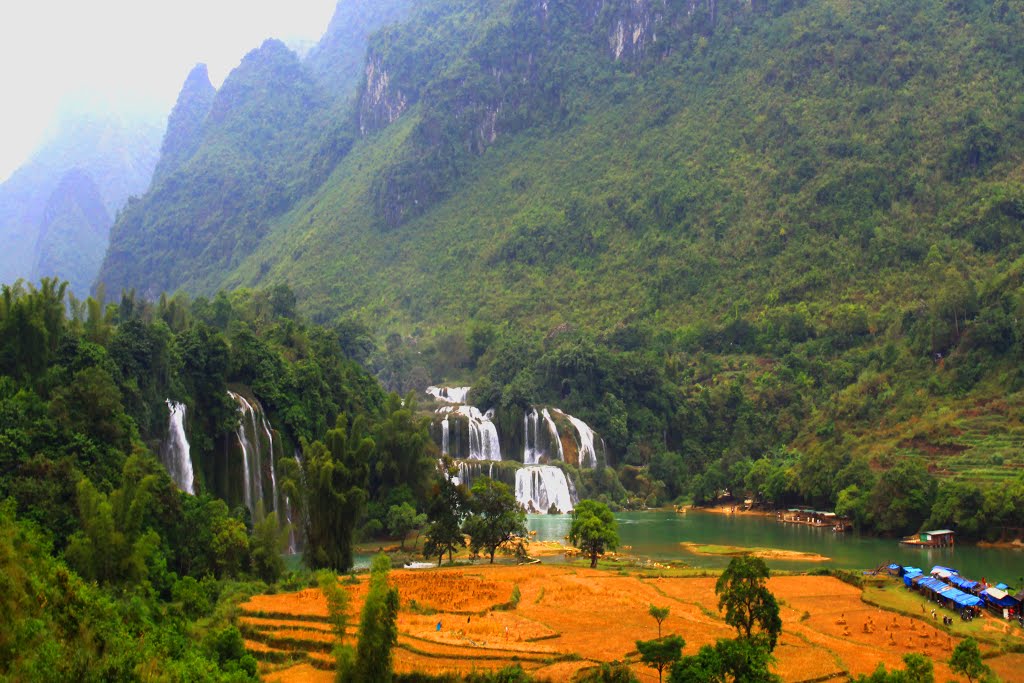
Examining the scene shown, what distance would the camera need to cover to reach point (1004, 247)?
298 ft

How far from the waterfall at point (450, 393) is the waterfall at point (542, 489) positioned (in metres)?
19.8

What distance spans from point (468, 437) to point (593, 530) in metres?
35.0

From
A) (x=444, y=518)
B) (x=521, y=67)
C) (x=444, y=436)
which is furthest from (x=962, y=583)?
(x=521, y=67)

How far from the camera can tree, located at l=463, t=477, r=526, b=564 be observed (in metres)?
45.1

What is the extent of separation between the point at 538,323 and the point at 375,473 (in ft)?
192

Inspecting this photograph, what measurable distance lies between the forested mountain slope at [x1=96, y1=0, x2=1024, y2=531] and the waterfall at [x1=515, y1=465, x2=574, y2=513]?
10058mm

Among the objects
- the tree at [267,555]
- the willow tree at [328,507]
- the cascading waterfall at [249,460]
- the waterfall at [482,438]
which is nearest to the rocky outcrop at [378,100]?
the waterfall at [482,438]

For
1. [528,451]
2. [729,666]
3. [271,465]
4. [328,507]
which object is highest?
[528,451]

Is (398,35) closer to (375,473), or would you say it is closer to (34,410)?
(375,473)

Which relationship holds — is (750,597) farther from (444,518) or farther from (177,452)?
(177,452)

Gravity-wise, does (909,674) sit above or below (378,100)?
below

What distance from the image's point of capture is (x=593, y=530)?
146 ft

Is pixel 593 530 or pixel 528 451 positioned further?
pixel 528 451

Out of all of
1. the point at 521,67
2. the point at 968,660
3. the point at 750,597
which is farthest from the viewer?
the point at 521,67
